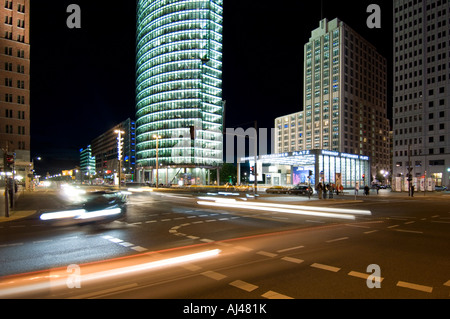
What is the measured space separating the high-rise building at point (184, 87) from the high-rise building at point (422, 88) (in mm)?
62749

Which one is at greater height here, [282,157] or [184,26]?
[184,26]

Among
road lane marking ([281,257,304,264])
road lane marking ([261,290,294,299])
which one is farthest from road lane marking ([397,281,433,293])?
road lane marking ([261,290,294,299])

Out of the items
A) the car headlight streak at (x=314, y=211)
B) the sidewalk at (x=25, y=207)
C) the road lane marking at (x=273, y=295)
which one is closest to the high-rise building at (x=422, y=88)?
the car headlight streak at (x=314, y=211)

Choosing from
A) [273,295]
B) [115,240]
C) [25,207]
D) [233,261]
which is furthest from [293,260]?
[25,207]

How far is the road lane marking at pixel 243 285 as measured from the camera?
561 centimetres

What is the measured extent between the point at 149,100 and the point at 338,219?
105 m

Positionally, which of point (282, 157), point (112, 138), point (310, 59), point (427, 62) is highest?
point (310, 59)

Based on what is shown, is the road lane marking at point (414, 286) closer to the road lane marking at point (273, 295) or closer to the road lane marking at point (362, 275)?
the road lane marking at point (362, 275)

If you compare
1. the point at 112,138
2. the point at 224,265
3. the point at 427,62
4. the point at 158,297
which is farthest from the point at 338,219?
the point at 112,138

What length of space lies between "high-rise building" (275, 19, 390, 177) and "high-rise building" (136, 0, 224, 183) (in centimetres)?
4319

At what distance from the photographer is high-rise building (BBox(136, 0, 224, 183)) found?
337 feet

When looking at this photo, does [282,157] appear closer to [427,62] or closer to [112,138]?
[427,62]

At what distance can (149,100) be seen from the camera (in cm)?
11094

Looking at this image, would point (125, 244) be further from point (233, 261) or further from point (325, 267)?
point (325, 267)
